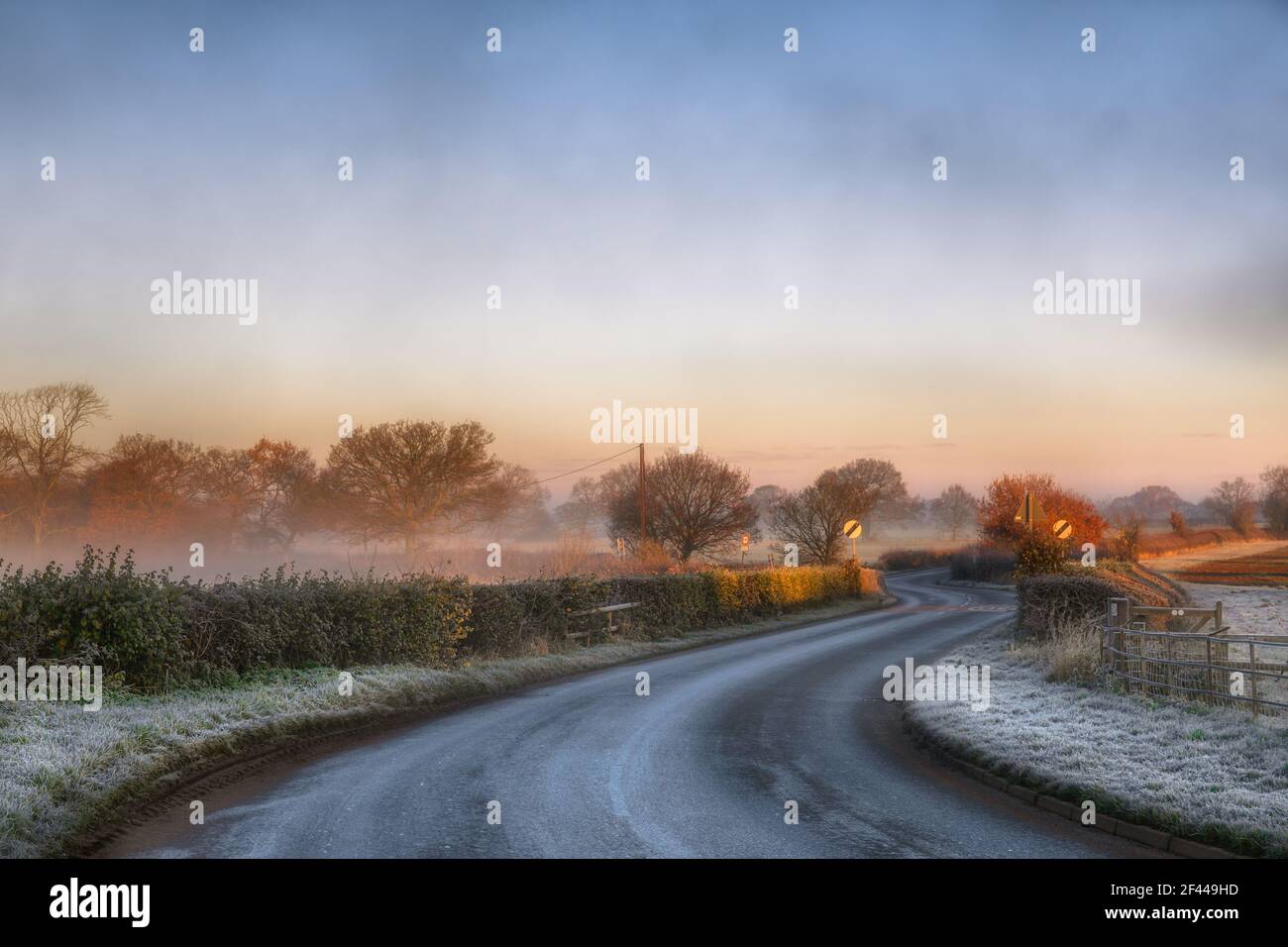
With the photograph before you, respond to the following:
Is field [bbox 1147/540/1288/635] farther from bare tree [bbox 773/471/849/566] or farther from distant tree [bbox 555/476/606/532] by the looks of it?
distant tree [bbox 555/476/606/532]

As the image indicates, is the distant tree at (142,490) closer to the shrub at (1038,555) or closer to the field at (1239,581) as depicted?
the shrub at (1038,555)

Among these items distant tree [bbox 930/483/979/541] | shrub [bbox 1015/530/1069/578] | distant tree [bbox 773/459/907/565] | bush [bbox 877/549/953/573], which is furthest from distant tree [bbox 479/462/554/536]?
distant tree [bbox 930/483/979/541]

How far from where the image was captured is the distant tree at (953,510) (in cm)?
13988

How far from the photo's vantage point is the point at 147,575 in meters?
12.4

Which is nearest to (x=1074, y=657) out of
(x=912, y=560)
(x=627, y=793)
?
(x=627, y=793)

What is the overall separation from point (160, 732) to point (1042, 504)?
59.5 meters

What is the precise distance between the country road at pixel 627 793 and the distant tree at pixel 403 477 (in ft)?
155

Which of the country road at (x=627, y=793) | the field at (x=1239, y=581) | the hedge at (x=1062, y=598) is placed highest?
the hedge at (x=1062, y=598)

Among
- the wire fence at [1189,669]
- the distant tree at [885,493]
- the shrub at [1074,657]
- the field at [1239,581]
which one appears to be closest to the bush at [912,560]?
the distant tree at [885,493]

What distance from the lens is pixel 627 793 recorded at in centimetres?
835

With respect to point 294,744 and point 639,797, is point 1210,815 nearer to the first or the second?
point 639,797

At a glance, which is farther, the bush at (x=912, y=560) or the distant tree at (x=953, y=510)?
the distant tree at (x=953, y=510)

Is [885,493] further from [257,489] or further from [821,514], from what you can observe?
[257,489]

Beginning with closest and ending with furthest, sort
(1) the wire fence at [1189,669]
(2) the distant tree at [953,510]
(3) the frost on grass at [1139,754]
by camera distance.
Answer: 1. (3) the frost on grass at [1139,754]
2. (1) the wire fence at [1189,669]
3. (2) the distant tree at [953,510]
